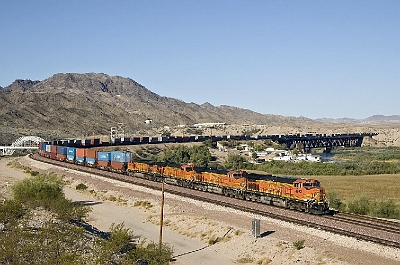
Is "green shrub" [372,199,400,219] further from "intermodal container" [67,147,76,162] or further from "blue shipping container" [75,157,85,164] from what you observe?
"intermodal container" [67,147,76,162]

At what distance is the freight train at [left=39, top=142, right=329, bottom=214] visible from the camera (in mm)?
33594

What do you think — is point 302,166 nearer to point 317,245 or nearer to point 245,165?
point 245,165

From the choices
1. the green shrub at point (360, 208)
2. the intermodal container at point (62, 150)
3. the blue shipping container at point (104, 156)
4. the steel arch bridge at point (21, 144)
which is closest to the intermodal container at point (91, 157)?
the blue shipping container at point (104, 156)

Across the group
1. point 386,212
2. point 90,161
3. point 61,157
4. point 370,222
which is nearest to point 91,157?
point 90,161

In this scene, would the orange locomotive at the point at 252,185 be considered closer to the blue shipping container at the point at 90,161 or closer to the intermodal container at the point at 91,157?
the intermodal container at the point at 91,157

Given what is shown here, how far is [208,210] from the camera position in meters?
37.6

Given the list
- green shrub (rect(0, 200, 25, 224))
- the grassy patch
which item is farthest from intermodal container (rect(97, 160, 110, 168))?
green shrub (rect(0, 200, 25, 224))

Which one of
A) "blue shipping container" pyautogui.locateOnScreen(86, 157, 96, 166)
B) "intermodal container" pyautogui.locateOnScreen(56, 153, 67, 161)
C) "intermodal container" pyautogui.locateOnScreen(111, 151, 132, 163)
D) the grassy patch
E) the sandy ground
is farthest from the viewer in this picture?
"intermodal container" pyautogui.locateOnScreen(56, 153, 67, 161)

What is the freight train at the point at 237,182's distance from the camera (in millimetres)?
33594

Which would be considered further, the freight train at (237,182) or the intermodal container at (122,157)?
the intermodal container at (122,157)

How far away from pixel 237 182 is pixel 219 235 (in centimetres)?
1070

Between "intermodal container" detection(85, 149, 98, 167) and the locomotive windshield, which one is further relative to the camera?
"intermodal container" detection(85, 149, 98, 167)

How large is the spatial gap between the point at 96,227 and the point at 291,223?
50.9ft

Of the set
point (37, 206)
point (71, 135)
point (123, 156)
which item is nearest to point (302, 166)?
point (123, 156)
